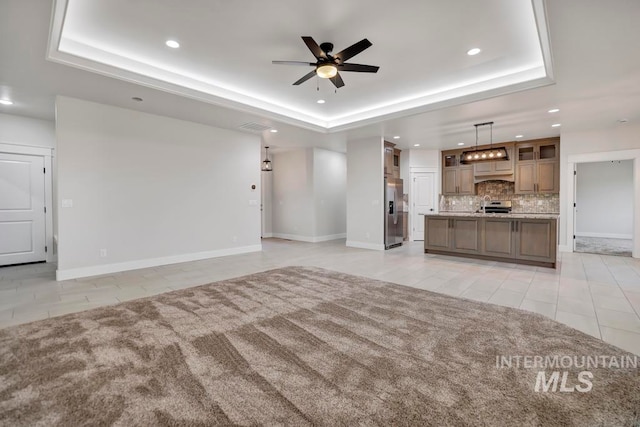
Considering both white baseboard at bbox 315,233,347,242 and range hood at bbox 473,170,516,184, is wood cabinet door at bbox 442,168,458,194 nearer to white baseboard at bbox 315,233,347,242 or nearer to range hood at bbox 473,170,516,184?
range hood at bbox 473,170,516,184

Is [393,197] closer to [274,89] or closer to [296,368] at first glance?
[274,89]

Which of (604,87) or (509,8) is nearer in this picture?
(509,8)

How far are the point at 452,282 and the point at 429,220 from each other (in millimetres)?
2449

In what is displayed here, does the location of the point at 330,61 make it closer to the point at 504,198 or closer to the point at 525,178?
the point at 525,178

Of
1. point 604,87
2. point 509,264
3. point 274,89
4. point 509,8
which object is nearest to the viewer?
point 509,8

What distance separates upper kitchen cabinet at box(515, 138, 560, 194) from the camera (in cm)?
764

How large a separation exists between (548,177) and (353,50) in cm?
740

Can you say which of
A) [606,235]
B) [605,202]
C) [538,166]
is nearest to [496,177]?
[538,166]

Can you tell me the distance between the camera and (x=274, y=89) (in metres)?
5.13

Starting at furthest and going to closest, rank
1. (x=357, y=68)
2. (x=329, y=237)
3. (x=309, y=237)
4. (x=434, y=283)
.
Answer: (x=329, y=237), (x=309, y=237), (x=434, y=283), (x=357, y=68)

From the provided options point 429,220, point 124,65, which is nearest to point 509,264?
point 429,220

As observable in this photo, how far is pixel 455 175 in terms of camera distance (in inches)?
361

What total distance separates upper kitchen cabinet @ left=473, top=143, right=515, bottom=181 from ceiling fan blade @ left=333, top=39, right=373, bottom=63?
22.5ft

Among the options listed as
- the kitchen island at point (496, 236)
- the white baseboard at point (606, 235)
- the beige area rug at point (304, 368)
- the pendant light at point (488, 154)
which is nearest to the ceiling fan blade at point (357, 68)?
the beige area rug at point (304, 368)
